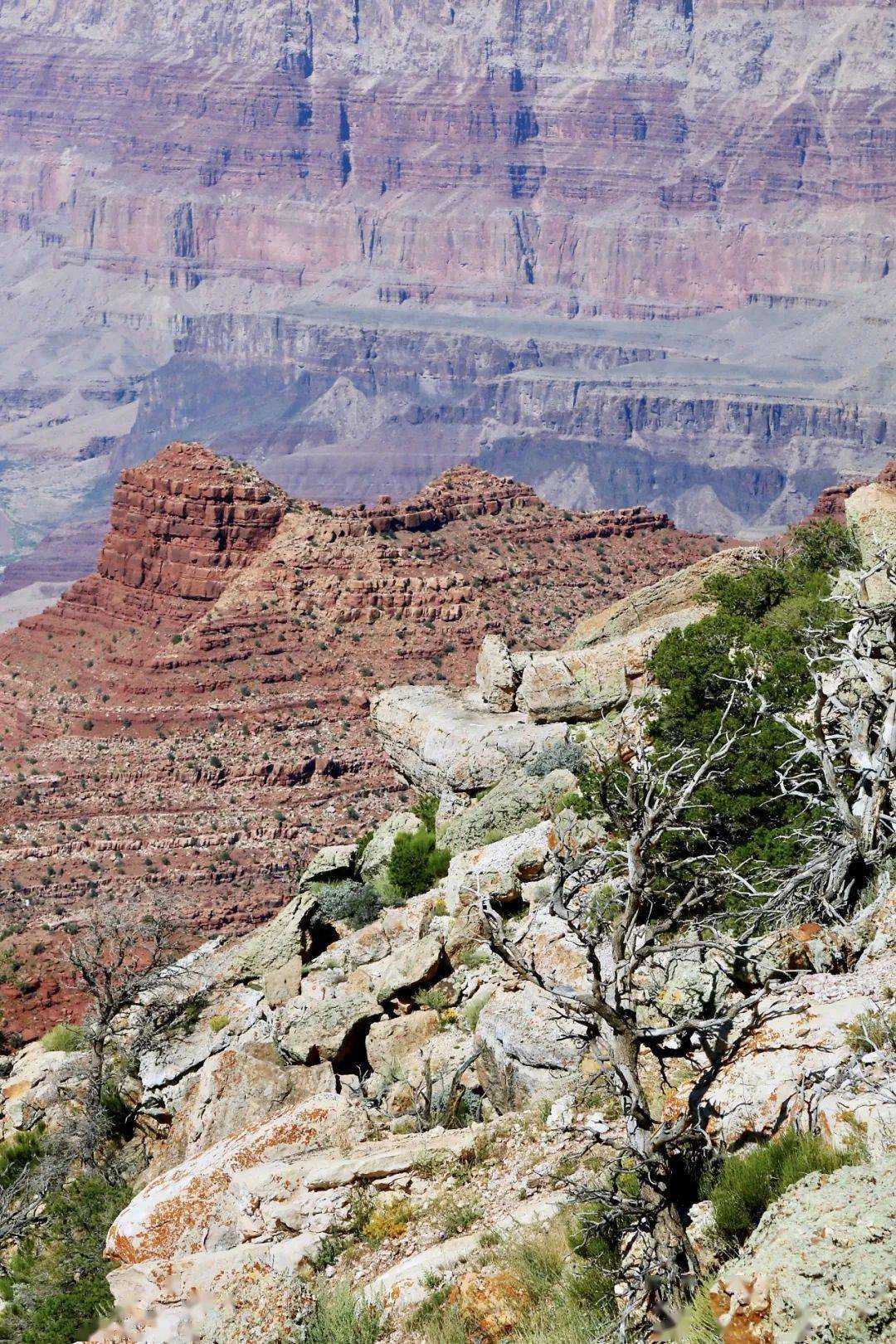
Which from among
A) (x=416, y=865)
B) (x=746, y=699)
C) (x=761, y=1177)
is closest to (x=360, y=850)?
(x=416, y=865)

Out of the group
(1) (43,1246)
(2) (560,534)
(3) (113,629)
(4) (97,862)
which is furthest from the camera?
(2) (560,534)

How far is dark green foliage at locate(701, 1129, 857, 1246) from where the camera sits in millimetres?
15805

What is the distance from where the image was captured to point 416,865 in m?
33.4

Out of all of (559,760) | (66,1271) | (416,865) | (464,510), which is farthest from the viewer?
(464,510)

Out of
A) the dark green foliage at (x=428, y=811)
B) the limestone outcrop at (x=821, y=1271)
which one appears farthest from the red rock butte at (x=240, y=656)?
the limestone outcrop at (x=821, y=1271)

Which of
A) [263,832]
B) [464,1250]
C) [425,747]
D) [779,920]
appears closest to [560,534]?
[263,832]

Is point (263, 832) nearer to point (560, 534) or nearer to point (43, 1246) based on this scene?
point (560, 534)

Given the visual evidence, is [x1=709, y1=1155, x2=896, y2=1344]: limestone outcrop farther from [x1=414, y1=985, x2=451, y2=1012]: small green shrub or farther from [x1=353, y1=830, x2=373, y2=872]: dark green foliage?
[x1=353, y1=830, x2=373, y2=872]: dark green foliage

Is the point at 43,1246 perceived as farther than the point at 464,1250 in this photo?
Yes

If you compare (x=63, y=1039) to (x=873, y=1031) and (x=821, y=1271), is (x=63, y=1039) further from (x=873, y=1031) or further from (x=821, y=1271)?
(x=821, y=1271)

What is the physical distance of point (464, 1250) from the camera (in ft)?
58.0

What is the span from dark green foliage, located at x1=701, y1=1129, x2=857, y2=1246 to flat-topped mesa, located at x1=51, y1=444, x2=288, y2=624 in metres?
78.5

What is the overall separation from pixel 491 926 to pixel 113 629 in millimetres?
78776

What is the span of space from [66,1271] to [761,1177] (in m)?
11.0
